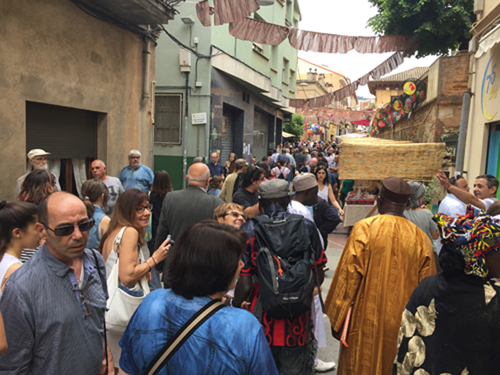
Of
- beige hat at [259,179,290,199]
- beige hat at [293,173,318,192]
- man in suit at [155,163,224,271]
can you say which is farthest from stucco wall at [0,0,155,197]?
beige hat at [259,179,290,199]

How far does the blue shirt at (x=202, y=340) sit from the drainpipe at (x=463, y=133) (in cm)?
779

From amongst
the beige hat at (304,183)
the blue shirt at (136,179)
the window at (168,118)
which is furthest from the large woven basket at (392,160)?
the window at (168,118)

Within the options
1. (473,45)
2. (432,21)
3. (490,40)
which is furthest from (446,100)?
(432,21)

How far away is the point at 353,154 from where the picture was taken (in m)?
5.61

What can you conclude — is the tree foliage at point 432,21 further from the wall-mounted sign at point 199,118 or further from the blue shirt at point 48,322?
the blue shirt at point 48,322

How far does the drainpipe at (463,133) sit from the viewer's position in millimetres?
8039

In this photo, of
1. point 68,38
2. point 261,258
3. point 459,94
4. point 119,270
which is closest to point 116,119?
point 68,38

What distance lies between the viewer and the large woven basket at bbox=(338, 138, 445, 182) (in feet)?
17.6

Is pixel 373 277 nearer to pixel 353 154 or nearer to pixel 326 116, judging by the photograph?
pixel 353 154

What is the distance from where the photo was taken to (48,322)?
1840 millimetres

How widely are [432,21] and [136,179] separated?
11662mm

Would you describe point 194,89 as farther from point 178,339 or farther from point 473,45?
point 178,339

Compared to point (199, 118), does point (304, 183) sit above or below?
below

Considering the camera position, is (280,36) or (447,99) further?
(447,99)
